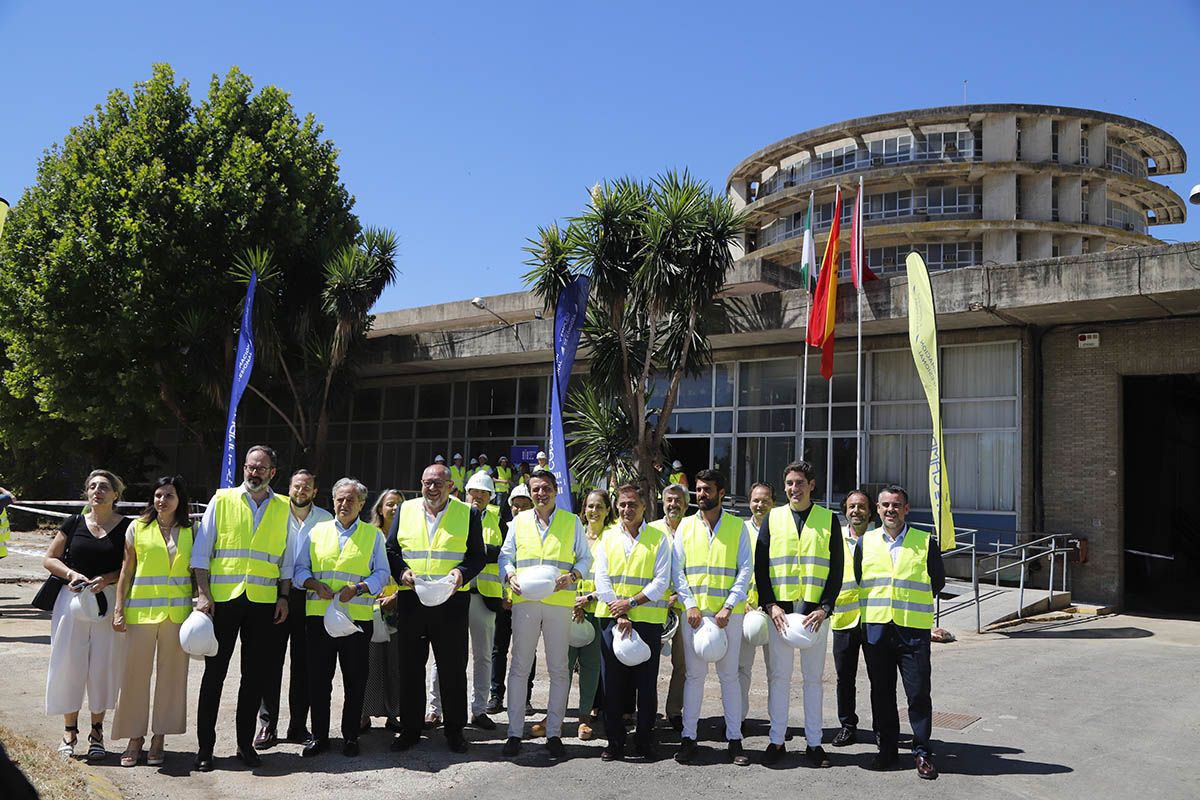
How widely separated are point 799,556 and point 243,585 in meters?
3.40

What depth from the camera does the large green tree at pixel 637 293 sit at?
1573 centimetres

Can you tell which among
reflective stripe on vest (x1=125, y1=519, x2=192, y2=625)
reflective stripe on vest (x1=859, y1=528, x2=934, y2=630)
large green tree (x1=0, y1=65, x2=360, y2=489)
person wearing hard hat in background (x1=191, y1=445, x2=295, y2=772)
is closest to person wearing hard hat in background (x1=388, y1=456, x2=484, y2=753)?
person wearing hard hat in background (x1=191, y1=445, x2=295, y2=772)

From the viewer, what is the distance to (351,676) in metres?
6.07

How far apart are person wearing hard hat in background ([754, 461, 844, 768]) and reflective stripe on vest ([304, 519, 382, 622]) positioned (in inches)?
97.8

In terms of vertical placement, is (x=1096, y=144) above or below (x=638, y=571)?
above

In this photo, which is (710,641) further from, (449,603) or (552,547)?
(449,603)

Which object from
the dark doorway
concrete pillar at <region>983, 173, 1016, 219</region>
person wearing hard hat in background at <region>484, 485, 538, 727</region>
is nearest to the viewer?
person wearing hard hat in background at <region>484, 485, 538, 727</region>

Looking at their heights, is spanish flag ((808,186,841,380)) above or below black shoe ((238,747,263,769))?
above

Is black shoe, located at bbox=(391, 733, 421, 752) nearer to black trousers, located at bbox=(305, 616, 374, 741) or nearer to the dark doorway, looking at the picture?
black trousers, located at bbox=(305, 616, 374, 741)

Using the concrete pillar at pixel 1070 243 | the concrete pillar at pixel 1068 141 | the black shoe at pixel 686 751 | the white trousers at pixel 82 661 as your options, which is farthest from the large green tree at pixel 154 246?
the concrete pillar at pixel 1068 141

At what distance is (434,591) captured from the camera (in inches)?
243

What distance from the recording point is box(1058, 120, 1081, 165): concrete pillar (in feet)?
173

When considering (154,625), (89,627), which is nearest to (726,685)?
(154,625)

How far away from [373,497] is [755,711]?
63.7 ft
